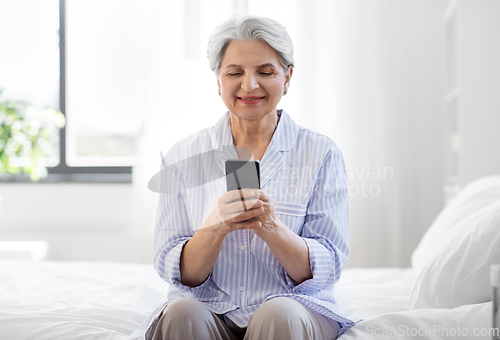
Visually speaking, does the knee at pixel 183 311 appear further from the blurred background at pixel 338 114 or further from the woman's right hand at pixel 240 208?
the blurred background at pixel 338 114

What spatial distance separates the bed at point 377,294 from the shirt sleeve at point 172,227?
6.8 inches

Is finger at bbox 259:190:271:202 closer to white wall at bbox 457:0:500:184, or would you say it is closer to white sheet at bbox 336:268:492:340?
white sheet at bbox 336:268:492:340

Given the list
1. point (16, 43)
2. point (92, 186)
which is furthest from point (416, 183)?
point (16, 43)

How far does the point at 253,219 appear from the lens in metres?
0.90

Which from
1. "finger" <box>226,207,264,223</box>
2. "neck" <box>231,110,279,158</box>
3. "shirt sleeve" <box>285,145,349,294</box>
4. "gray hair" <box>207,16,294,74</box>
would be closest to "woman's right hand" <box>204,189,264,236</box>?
"finger" <box>226,207,264,223</box>

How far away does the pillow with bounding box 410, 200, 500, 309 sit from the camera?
98 cm

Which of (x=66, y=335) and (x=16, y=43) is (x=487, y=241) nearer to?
(x=66, y=335)

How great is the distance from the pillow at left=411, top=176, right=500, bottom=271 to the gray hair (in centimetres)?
65

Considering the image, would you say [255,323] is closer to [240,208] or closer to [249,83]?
[240,208]

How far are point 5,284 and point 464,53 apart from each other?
6.14 ft

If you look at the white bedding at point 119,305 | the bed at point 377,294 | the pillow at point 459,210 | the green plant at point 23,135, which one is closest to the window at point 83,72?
the green plant at point 23,135

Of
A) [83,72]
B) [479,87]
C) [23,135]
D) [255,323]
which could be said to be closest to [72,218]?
[23,135]

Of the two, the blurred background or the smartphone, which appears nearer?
the smartphone

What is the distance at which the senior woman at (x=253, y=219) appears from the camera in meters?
0.89
